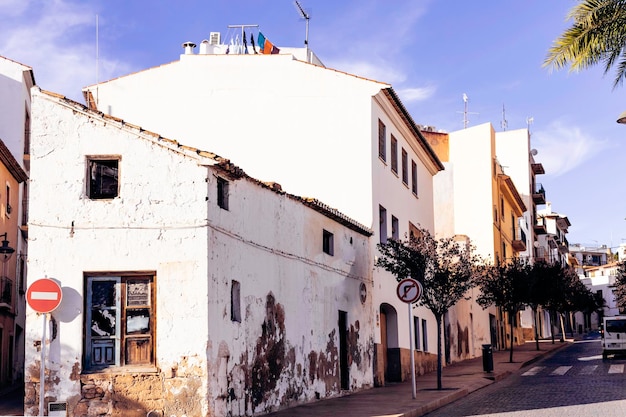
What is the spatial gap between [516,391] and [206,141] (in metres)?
11.1

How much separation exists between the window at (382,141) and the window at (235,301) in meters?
11.3

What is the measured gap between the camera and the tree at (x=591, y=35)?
63.5ft

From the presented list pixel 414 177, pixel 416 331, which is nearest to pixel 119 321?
pixel 416 331

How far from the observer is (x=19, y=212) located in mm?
34844

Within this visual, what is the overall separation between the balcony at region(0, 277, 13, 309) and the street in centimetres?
1591

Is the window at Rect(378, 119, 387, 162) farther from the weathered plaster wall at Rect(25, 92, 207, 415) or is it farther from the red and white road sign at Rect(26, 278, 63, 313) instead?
the red and white road sign at Rect(26, 278, 63, 313)

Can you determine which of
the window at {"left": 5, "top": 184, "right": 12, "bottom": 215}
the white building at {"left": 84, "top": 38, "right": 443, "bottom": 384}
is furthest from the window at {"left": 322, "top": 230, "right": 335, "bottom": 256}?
the window at {"left": 5, "top": 184, "right": 12, "bottom": 215}

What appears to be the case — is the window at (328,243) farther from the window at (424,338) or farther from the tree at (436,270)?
the window at (424,338)

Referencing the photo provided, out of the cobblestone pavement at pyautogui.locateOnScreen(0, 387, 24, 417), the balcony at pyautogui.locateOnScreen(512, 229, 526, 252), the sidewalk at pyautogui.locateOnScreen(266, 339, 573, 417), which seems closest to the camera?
the sidewalk at pyautogui.locateOnScreen(266, 339, 573, 417)

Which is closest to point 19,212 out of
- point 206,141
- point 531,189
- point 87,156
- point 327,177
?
point 206,141

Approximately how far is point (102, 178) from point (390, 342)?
14.1 metres

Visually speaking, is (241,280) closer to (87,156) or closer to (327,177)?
(87,156)

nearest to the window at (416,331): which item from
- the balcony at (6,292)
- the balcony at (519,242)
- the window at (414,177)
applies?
the window at (414,177)

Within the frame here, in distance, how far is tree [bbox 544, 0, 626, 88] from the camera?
19.4 meters
